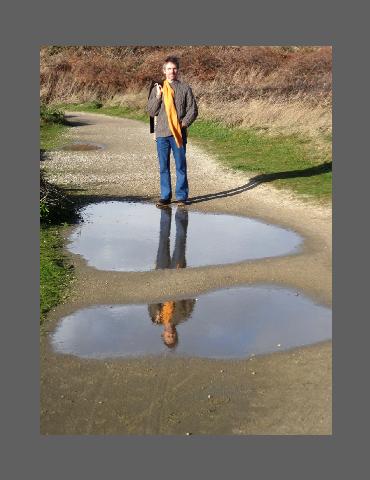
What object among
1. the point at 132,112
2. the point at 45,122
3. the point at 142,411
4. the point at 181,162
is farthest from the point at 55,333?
the point at 132,112

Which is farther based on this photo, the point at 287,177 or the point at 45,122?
the point at 45,122

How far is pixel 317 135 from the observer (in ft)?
48.8

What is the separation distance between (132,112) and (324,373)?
2011 cm

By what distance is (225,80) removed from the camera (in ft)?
74.3

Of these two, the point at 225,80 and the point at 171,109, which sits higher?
the point at 225,80

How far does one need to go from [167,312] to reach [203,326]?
17.7 inches

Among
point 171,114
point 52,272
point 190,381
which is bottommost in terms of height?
point 190,381

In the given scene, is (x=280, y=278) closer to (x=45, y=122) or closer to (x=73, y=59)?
(x=45, y=122)

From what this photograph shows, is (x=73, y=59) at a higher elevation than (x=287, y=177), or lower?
higher

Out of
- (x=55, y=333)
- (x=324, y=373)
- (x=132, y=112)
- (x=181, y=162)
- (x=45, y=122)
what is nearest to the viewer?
(x=324, y=373)

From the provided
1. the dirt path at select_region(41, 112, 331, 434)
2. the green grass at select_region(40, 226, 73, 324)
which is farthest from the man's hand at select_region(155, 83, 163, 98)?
the dirt path at select_region(41, 112, 331, 434)

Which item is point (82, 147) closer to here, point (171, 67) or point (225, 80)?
point (225, 80)

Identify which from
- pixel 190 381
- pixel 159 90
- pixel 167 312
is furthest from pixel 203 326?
pixel 159 90

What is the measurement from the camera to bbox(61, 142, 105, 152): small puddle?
16.4 meters
